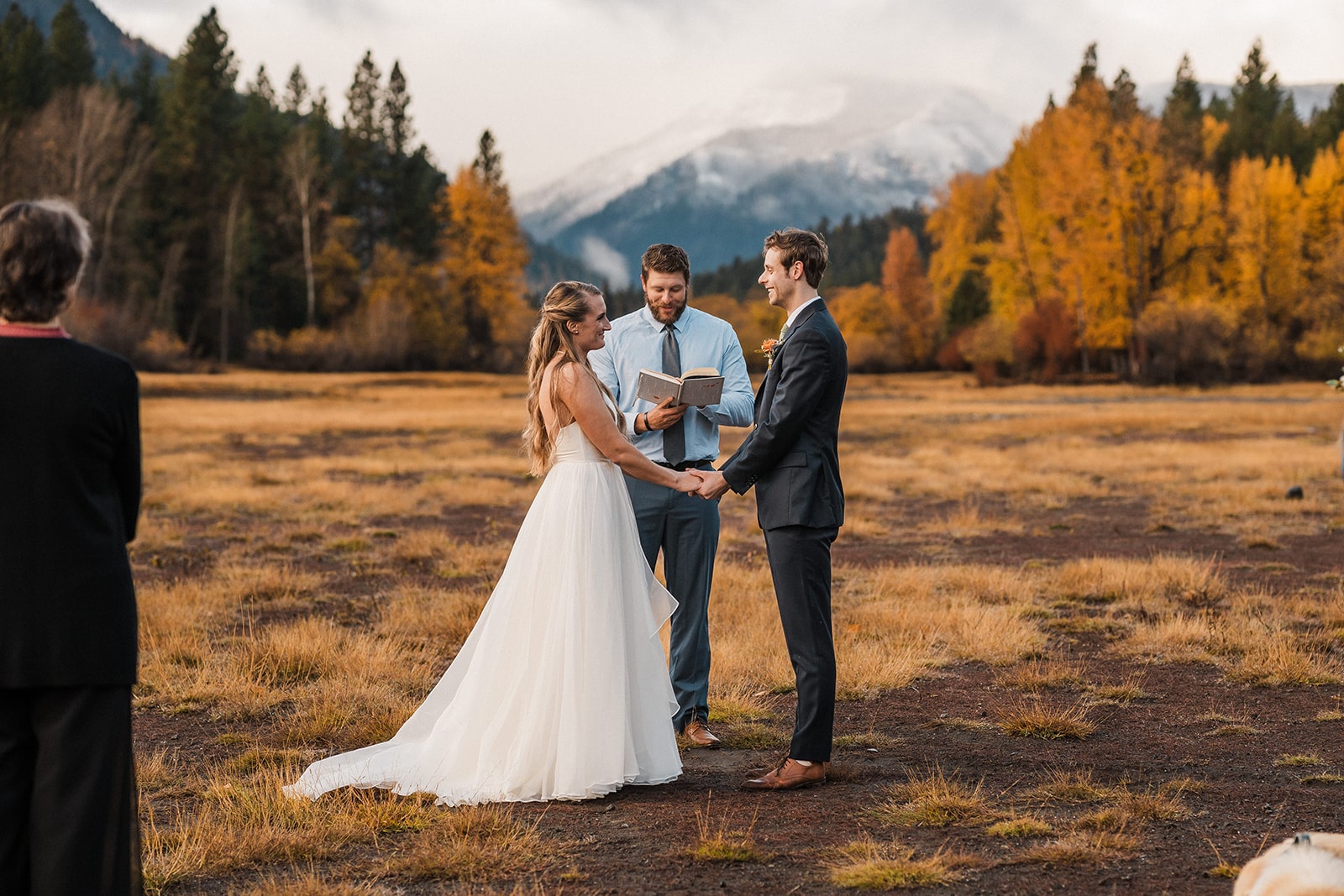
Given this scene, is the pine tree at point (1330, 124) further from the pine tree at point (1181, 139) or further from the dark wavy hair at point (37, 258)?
the dark wavy hair at point (37, 258)

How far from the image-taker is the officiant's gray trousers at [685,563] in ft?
20.3

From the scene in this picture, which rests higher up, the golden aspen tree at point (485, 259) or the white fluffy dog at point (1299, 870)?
the golden aspen tree at point (485, 259)

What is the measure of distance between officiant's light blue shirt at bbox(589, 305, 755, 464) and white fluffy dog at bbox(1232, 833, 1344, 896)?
11.9 ft

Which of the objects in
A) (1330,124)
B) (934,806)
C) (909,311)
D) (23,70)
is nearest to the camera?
(934,806)

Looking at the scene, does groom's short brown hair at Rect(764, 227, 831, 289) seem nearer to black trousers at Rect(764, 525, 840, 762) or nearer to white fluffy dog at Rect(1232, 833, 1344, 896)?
black trousers at Rect(764, 525, 840, 762)

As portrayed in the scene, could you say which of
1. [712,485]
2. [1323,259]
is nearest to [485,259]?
[1323,259]

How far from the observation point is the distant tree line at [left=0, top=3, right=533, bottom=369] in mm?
57094

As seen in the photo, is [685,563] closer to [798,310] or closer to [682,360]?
[682,360]

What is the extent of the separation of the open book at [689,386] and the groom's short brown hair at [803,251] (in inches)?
29.0

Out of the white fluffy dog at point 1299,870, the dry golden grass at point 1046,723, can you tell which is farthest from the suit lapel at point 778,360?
the white fluffy dog at point 1299,870

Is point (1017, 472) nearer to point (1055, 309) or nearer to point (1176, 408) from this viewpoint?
point (1176, 408)

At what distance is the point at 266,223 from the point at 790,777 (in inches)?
2709

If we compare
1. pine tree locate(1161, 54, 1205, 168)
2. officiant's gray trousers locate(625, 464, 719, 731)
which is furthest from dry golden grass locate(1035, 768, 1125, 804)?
pine tree locate(1161, 54, 1205, 168)

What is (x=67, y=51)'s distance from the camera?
68.0 metres
